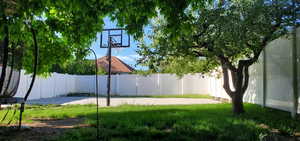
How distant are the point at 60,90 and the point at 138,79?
5.74 metres

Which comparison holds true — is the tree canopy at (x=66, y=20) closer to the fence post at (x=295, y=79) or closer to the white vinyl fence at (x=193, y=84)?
the fence post at (x=295, y=79)

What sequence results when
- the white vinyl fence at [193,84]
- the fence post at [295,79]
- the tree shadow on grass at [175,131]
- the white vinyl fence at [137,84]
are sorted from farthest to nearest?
the white vinyl fence at [137,84], the white vinyl fence at [193,84], the fence post at [295,79], the tree shadow on grass at [175,131]

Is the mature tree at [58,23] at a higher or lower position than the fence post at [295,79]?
higher

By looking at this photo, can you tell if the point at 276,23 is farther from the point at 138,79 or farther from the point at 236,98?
the point at 138,79

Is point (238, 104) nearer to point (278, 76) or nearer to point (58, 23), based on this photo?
point (278, 76)

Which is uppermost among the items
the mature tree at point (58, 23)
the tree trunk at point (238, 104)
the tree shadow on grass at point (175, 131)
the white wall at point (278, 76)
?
the mature tree at point (58, 23)

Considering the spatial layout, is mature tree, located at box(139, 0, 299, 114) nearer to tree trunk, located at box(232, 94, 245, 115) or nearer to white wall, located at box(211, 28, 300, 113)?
tree trunk, located at box(232, 94, 245, 115)

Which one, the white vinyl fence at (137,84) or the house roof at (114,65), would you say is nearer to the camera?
the white vinyl fence at (137,84)

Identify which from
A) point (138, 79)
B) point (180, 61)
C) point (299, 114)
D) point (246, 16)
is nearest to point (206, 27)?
point (246, 16)

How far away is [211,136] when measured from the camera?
13.4 ft

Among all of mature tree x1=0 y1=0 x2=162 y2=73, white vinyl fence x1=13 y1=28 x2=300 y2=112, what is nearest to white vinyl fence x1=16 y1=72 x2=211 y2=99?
white vinyl fence x1=13 y1=28 x2=300 y2=112

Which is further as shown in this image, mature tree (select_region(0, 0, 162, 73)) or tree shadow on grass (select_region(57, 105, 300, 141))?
tree shadow on grass (select_region(57, 105, 300, 141))

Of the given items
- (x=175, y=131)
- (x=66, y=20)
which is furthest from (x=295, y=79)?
(x=66, y=20)

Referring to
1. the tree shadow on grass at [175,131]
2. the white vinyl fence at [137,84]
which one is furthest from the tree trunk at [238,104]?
the white vinyl fence at [137,84]
